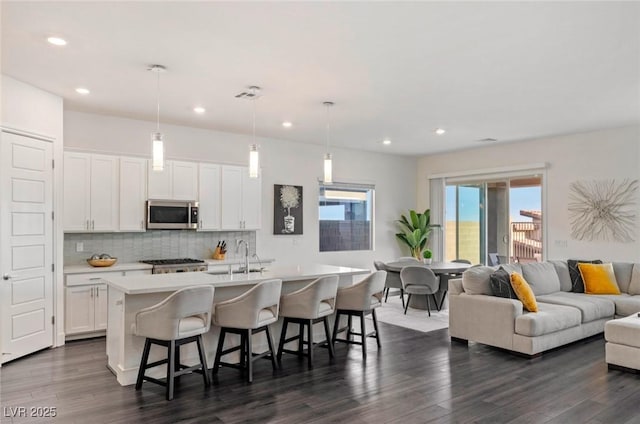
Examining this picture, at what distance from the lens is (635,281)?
19.8 feet

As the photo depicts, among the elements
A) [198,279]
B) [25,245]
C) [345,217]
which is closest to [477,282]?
[198,279]

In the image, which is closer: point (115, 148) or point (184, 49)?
point (184, 49)

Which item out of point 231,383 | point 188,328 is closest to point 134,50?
point 188,328

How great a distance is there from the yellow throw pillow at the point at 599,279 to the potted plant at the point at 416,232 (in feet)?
10.8

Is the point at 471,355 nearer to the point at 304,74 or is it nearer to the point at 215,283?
the point at 215,283

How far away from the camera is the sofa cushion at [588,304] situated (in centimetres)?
527

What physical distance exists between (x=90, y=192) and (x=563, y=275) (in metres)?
6.56

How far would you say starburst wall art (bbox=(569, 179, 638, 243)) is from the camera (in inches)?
256

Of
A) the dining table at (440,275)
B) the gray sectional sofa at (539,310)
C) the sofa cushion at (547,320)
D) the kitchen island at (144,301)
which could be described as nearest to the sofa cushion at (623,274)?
the gray sectional sofa at (539,310)

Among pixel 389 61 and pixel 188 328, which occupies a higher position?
pixel 389 61

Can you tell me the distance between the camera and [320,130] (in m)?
6.81

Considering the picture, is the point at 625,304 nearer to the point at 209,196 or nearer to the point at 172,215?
the point at 209,196

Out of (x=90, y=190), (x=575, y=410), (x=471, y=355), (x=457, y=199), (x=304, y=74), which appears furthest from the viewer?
(x=457, y=199)

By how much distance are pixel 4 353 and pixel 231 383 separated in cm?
240
